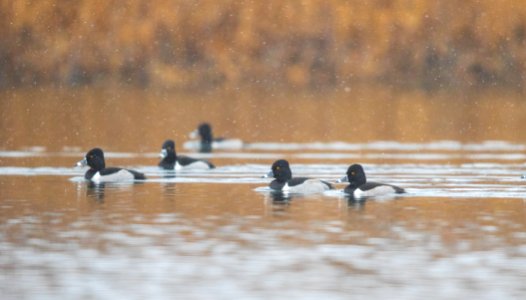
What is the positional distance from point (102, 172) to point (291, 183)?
14.4 ft

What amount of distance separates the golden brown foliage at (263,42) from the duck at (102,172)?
2511 inches

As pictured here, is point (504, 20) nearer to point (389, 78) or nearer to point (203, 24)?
point (389, 78)

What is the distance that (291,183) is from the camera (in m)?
28.9

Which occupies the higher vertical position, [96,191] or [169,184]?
[169,184]

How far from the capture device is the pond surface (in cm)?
1775

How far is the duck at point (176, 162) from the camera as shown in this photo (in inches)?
1372

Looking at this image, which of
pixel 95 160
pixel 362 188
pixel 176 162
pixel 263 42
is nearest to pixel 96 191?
pixel 95 160

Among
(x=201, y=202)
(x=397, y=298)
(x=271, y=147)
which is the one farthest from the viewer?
(x=271, y=147)

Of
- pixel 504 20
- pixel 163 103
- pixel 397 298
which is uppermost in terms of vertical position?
pixel 504 20

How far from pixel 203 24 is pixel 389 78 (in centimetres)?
1441

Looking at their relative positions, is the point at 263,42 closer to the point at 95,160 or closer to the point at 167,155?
the point at 167,155

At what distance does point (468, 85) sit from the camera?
93125 millimetres

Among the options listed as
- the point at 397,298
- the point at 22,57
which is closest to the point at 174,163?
the point at 397,298

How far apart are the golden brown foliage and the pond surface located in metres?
48.9
